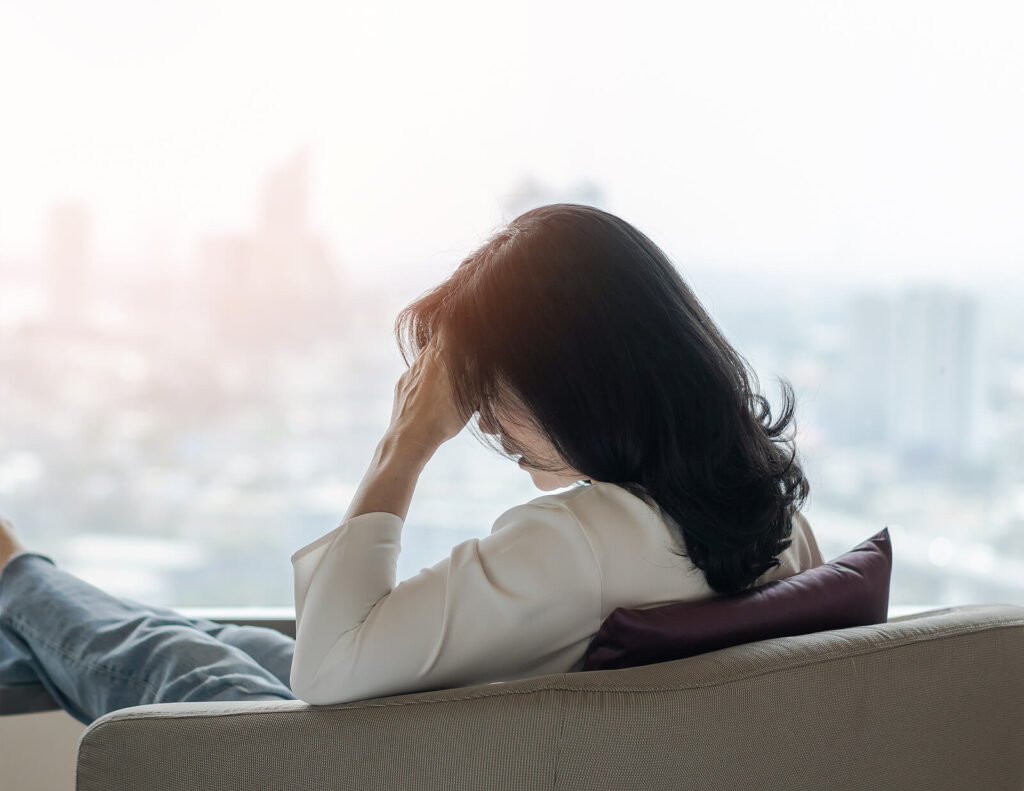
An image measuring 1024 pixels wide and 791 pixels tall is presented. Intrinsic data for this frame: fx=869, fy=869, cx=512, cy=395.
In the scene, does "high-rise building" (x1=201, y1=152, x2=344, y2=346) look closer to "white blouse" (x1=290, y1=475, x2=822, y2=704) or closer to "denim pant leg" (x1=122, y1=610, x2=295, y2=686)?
"denim pant leg" (x1=122, y1=610, x2=295, y2=686)

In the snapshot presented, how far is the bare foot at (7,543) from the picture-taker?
5.01ft

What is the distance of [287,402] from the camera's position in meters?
1.97

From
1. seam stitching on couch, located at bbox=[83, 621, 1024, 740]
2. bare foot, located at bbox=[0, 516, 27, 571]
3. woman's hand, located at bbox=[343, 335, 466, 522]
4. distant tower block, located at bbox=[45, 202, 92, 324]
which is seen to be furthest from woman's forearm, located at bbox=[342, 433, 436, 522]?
distant tower block, located at bbox=[45, 202, 92, 324]

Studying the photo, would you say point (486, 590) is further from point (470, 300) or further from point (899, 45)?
point (899, 45)

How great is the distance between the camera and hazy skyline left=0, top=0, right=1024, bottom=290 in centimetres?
192

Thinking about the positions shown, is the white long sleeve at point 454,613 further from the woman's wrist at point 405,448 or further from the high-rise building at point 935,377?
the high-rise building at point 935,377

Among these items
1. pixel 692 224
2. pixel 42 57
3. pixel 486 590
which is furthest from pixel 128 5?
pixel 486 590

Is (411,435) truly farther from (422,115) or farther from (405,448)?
(422,115)

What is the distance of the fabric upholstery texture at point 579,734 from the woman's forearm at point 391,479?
0.68ft

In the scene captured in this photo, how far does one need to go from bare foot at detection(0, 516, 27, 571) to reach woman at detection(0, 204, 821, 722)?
906 millimetres

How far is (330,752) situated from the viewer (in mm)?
763

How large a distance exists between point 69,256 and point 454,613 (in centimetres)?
156

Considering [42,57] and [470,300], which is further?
[42,57]

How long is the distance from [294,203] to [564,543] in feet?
4.41
